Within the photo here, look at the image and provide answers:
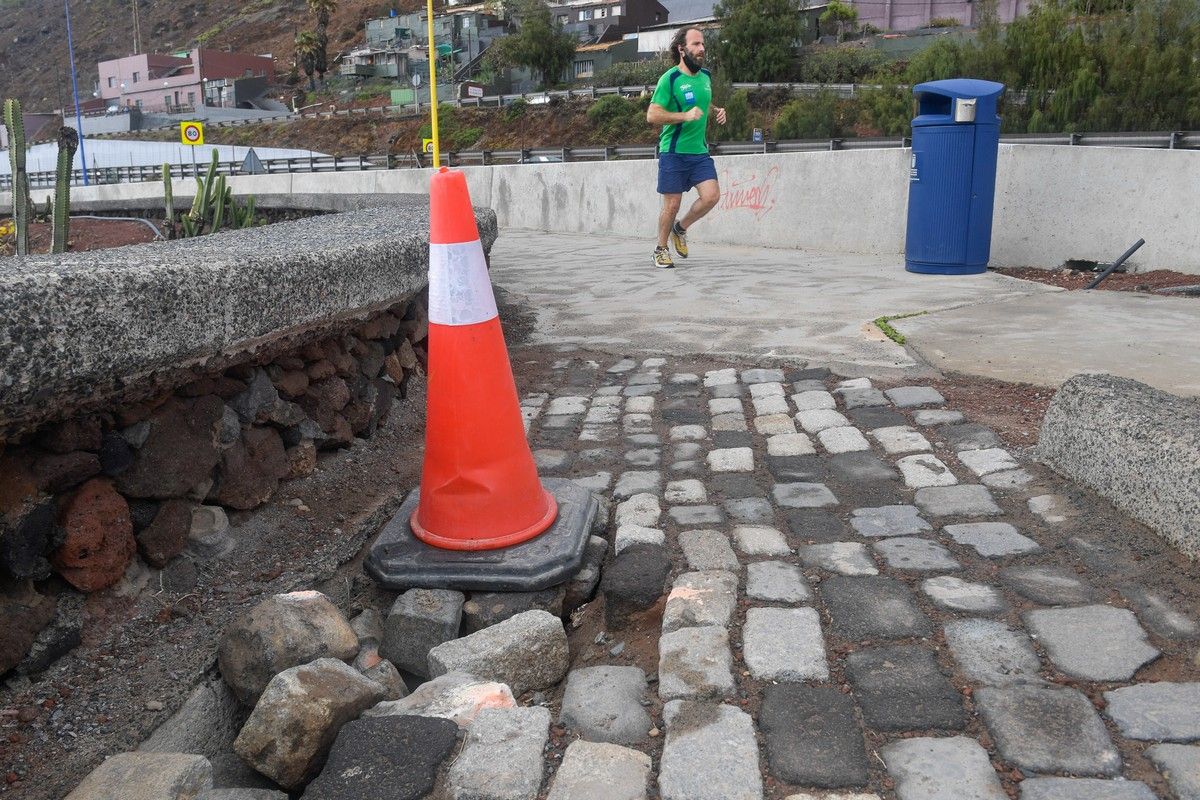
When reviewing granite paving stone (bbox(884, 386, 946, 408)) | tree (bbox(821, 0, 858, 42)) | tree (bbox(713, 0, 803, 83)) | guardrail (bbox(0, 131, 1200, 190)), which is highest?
tree (bbox(821, 0, 858, 42))

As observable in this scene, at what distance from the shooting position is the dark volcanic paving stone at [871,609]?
2539 millimetres

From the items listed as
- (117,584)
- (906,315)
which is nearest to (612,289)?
(906,315)

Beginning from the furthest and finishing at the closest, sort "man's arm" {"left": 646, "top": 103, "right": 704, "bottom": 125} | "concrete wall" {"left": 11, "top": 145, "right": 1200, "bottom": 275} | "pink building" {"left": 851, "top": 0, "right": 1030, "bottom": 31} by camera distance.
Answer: "pink building" {"left": 851, "top": 0, "right": 1030, "bottom": 31} → "man's arm" {"left": 646, "top": 103, "right": 704, "bottom": 125} → "concrete wall" {"left": 11, "top": 145, "right": 1200, "bottom": 275}

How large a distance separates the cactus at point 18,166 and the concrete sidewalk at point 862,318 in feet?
10.3

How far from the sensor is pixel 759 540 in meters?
3.17

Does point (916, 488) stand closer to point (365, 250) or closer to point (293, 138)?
point (365, 250)

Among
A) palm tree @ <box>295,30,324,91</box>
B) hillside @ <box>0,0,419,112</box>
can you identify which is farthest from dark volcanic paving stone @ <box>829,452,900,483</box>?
hillside @ <box>0,0,419,112</box>

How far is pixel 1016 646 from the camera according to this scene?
7.94 feet

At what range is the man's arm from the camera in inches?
302

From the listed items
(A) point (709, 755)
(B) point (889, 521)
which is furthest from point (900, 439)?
(A) point (709, 755)

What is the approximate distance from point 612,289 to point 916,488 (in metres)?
4.41

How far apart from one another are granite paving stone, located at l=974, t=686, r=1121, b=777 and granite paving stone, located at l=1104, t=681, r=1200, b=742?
5 centimetres

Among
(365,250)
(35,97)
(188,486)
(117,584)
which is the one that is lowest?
(117,584)

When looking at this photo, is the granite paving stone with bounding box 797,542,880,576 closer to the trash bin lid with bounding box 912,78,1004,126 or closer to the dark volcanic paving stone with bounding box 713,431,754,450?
the dark volcanic paving stone with bounding box 713,431,754,450
